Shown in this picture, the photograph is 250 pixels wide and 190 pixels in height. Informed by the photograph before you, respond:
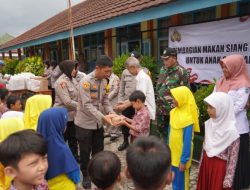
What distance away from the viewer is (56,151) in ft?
8.34

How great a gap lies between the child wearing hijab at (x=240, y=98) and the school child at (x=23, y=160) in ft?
7.56

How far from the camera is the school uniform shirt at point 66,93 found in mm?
4266

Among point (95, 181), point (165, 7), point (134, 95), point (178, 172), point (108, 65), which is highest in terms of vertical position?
point (165, 7)

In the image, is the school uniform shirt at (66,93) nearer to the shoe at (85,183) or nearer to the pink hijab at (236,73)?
the shoe at (85,183)

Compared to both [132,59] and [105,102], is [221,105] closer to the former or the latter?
[105,102]

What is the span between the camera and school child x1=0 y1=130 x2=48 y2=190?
1.82 meters

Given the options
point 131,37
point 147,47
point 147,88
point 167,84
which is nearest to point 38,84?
point 131,37

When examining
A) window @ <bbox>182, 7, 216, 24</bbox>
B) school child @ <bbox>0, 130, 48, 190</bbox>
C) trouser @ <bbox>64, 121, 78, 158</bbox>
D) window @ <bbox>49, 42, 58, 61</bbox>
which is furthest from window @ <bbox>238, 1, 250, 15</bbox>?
window @ <bbox>49, 42, 58, 61</bbox>

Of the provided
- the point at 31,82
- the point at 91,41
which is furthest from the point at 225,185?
the point at 91,41

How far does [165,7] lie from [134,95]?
2.09 m

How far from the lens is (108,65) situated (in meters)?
3.52

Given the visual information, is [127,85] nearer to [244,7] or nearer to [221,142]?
[221,142]

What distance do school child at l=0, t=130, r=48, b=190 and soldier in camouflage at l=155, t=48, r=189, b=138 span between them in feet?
7.98

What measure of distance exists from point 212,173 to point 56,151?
1.62m
